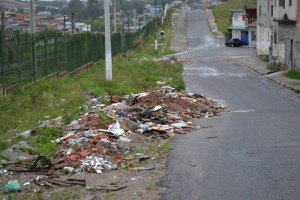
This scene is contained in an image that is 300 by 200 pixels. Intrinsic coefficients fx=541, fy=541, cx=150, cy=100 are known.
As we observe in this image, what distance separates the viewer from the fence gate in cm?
4266

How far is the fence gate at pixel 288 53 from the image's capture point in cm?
4266

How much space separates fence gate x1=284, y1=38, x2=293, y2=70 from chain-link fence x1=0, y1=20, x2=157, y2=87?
16.1 meters

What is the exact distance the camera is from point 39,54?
2283 cm

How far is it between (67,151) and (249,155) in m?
3.78

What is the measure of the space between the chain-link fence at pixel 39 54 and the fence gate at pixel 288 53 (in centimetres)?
1614

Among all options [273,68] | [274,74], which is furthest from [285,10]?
[274,74]

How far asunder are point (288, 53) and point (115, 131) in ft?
106

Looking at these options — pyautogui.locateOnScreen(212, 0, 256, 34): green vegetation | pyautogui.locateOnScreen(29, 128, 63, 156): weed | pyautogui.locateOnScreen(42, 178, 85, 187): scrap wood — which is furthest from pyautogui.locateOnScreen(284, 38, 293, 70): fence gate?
pyautogui.locateOnScreen(212, 0, 256, 34): green vegetation

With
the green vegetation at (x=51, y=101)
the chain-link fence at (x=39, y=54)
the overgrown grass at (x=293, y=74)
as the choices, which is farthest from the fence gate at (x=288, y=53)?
the chain-link fence at (x=39, y=54)

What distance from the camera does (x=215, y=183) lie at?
8883 mm

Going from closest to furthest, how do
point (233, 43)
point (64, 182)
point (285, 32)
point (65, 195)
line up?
point (65, 195)
point (64, 182)
point (285, 32)
point (233, 43)

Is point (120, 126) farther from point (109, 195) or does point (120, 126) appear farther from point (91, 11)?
point (91, 11)

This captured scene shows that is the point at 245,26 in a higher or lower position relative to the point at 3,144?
higher

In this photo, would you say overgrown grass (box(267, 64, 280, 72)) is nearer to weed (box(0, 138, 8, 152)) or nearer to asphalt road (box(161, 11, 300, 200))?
asphalt road (box(161, 11, 300, 200))
